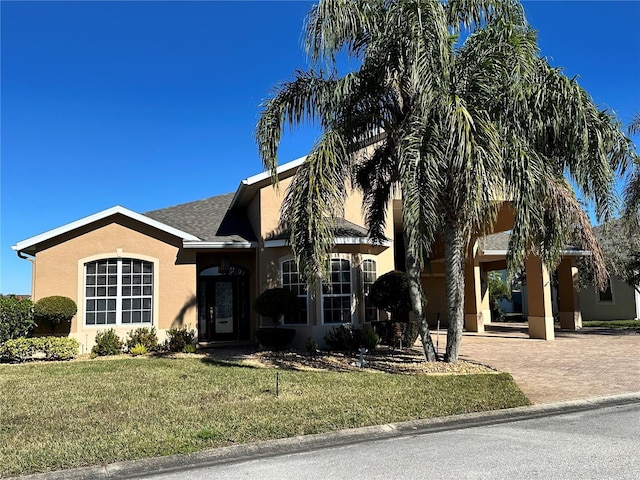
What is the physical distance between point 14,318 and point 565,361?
14.3m

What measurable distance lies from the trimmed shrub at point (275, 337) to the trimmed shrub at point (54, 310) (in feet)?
17.3

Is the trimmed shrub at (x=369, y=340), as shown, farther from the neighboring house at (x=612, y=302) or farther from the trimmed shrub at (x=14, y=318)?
the neighboring house at (x=612, y=302)

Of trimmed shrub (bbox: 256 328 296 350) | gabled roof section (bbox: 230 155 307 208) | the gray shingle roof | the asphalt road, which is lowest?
the asphalt road

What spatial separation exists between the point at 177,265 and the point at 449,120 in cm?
980

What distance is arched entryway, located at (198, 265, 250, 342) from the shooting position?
17469mm

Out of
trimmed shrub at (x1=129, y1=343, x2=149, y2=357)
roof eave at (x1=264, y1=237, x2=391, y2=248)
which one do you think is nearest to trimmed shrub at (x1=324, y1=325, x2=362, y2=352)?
roof eave at (x1=264, y1=237, x2=391, y2=248)

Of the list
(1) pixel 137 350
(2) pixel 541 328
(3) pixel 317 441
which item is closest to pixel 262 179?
(1) pixel 137 350

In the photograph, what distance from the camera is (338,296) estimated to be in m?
15.2

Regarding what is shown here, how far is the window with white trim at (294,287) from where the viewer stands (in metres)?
15.1

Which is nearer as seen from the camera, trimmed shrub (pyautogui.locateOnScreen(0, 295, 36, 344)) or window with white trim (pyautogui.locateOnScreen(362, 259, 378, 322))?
trimmed shrub (pyautogui.locateOnScreen(0, 295, 36, 344))

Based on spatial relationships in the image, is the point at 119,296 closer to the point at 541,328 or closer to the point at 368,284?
the point at 368,284

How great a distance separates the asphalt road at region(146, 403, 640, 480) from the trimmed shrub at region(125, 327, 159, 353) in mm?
9927

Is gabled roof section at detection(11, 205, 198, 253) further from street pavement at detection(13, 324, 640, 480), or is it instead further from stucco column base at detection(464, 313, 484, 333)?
stucco column base at detection(464, 313, 484, 333)

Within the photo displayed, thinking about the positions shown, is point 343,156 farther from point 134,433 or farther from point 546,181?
point 134,433
